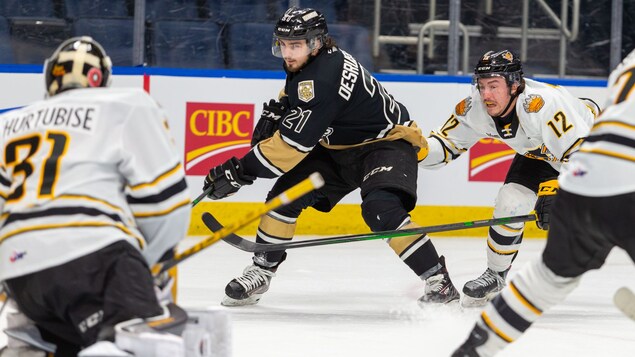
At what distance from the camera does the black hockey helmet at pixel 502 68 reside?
410 cm

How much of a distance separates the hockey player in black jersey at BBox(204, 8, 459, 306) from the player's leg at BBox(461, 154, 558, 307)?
0.31 meters

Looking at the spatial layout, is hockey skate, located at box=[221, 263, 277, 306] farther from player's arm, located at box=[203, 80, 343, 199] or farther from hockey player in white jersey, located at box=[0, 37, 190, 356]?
hockey player in white jersey, located at box=[0, 37, 190, 356]

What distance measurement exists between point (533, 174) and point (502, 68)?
1.39ft

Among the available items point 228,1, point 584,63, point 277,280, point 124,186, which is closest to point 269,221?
point 277,280

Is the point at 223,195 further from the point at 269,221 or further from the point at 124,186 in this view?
the point at 124,186

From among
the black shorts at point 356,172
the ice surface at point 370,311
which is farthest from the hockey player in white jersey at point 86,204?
the black shorts at point 356,172

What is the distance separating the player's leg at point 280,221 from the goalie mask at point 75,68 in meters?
1.75

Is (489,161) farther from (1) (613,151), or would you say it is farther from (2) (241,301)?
(1) (613,151)

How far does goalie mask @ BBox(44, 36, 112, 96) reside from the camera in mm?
2311

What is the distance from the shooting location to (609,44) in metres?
6.34

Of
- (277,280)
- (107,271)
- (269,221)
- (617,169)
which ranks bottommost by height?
(277,280)

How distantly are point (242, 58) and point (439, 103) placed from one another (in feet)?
3.38

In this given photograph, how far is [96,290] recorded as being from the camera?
2.17m

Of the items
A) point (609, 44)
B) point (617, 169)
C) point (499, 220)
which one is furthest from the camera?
point (609, 44)
